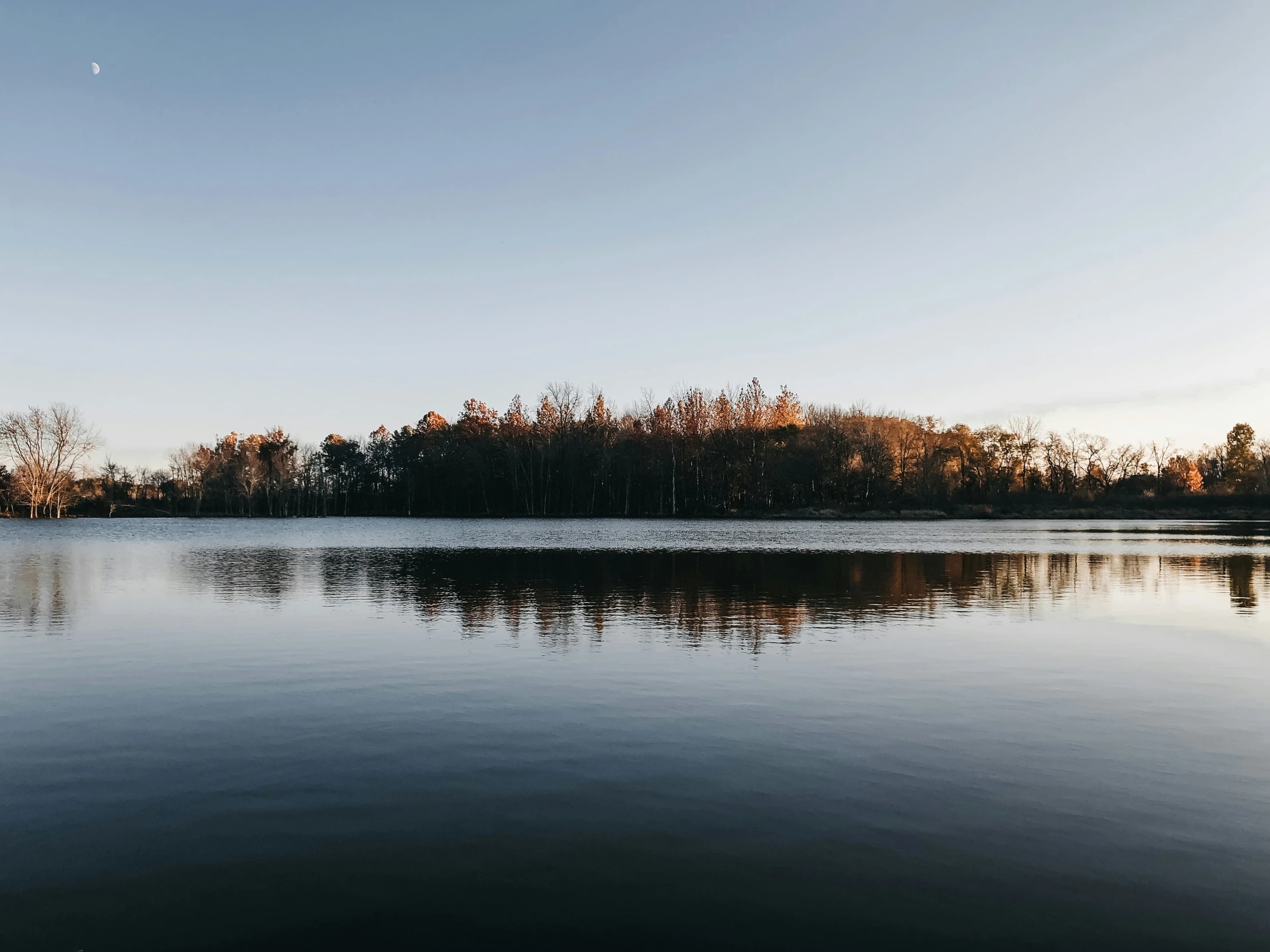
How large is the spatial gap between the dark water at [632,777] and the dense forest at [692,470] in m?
77.5

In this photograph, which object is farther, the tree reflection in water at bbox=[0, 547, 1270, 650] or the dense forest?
the dense forest

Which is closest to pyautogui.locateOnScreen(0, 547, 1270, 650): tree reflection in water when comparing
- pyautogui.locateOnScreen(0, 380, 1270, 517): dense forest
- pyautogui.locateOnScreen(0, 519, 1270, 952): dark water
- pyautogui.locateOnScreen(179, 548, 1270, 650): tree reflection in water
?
pyautogui.locateOnScreen(179, 548, 1270, 650): tree reflection in water

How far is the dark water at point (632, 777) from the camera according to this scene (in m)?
5.65

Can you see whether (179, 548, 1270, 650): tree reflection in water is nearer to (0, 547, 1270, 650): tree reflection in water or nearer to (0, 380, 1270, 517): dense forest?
(0, 547, 1270, 650): tree reflection in water

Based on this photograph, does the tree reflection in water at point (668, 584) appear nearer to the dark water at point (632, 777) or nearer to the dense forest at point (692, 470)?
the dark water at point (632, 777)

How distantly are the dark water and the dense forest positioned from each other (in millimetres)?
77505

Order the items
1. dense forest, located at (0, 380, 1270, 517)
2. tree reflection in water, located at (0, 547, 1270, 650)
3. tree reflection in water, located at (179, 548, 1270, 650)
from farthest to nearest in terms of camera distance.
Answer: dense forest, located at (0, 380, 1270, 517), tree reflection in water, located at (179, 548, 1270, 650), tree reflection in water, located at (0, 547, 1270, 650)

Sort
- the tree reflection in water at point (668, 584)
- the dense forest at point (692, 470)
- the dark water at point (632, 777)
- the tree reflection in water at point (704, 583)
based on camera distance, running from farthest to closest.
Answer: the dense forest at point (692, 470)
the tree reflection in water at point (704, 583)
the tree reflection in water at point (668, 584)
the dark water at point (632, 777)

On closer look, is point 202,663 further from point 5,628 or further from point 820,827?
point 820,827

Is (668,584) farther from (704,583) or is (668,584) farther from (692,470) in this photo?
(692,470)

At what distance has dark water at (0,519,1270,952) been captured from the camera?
5.65 meters

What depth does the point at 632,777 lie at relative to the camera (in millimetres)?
8391

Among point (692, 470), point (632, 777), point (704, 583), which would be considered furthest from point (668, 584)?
point (692, 470)

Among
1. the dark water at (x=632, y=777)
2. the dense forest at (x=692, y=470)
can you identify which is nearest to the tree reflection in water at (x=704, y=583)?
the dark water at (x=632, y=777)
